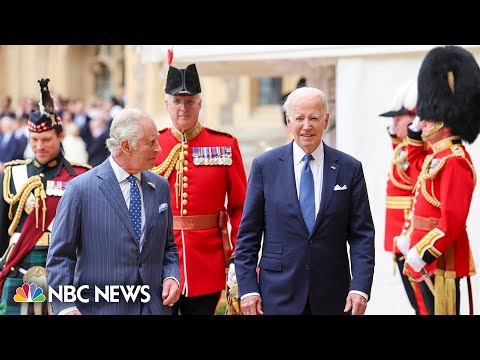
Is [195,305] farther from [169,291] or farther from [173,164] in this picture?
[169,291]

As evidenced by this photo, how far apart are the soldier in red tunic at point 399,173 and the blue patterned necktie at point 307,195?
6.40 ft

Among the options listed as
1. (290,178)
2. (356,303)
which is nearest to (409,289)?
(356,303)

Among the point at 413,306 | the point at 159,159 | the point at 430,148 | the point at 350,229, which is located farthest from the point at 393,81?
the point at 350,229

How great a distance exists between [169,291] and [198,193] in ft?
3.80

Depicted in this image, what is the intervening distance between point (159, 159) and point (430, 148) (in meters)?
1.71

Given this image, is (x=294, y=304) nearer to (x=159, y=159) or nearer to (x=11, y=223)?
(x=159, y=159)

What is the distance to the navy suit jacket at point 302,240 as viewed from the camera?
182 inches

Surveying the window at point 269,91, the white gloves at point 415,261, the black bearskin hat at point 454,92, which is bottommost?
the white gloves at point 415,261

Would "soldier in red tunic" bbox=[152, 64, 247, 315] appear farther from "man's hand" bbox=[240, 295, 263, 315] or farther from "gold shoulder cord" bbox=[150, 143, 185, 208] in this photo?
"man's hand" bbox=[240, 295, 263, 315]

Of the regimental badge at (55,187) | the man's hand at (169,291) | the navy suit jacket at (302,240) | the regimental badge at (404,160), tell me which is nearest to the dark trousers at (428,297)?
the regimental badge at (404,160)

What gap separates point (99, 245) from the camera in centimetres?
442

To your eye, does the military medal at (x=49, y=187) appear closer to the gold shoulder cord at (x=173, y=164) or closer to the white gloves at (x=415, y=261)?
the gold shoulder cord at (x=173, y=164)

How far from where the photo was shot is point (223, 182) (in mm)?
5676

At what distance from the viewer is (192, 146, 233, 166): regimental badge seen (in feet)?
18.6
